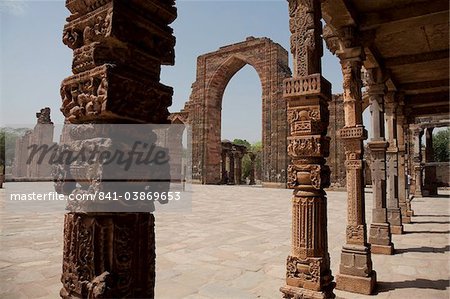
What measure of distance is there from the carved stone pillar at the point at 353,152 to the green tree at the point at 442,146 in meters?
42.0

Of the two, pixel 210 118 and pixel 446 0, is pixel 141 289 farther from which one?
pixel 210 118

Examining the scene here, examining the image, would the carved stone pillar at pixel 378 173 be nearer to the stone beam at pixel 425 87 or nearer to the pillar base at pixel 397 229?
the pillar base at pixel 397 229

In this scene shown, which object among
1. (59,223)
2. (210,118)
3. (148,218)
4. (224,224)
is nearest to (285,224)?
(224,224)

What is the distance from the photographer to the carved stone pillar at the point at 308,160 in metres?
3.26

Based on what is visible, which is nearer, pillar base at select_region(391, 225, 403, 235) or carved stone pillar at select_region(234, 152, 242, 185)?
pillar base at select_region(391, 225, 403, 235)

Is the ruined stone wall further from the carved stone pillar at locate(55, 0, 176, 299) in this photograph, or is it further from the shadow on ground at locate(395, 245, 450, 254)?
the carved stone pillar at locate(55, 0, 176, 299)

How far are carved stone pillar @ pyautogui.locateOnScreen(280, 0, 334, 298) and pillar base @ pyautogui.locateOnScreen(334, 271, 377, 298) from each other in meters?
1.03

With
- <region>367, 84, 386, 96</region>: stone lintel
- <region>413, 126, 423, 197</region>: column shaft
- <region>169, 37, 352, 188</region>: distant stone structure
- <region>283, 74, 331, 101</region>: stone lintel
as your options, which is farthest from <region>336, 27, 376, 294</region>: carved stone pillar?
<region>413, 126, 423, 197</region>: column shaft

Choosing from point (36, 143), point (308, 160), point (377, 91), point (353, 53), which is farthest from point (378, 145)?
point (36, 143)

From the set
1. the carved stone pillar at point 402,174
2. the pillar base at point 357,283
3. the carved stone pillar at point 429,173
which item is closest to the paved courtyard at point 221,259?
the pillar base at point 357,283

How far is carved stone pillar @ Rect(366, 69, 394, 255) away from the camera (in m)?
6.18

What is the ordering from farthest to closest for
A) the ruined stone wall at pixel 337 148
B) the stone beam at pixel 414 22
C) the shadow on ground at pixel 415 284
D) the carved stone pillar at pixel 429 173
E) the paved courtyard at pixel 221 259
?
the ruined stone wall at pixel 337 148 → the carved stone pillar at pixel 429 173 → the stone beam at pixel 414 22 → the shadow on ground at pixel 415 284 → the paved courtyard at pixel 221 259

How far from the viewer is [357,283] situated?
416 centimetres

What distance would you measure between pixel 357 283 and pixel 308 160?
80.3 inches
